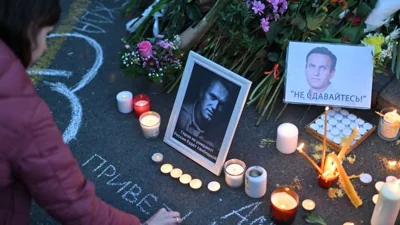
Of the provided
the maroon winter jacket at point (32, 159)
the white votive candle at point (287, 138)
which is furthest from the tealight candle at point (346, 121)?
the maroon winter jacket at point (32, 159)

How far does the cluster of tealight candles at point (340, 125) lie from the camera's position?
212 cm

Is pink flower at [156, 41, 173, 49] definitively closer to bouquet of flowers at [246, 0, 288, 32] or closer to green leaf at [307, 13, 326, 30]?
bouquet of flowers at [246, 0, 288, 32]

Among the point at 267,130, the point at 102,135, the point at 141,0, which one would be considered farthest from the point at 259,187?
the point at 141,0

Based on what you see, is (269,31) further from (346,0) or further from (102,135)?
(102,135)

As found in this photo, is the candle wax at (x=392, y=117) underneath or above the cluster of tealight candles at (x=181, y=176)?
above

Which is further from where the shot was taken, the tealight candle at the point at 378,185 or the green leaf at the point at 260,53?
the green leaf at the point at 260,53

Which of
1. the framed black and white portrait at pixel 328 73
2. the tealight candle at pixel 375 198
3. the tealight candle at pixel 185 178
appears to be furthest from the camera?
the framed black and white portrait at pixel 328 73

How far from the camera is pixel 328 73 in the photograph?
2.23m

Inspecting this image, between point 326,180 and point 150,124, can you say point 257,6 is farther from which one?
point 326,180

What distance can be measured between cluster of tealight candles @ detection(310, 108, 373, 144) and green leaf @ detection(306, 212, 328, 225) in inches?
15.7

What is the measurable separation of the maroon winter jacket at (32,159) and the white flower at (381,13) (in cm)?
154

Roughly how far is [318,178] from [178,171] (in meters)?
0.54

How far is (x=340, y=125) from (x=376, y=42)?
0.39 m

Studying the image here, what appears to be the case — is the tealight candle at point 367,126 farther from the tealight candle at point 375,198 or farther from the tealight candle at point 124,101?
the tealight candle at point 124,101
